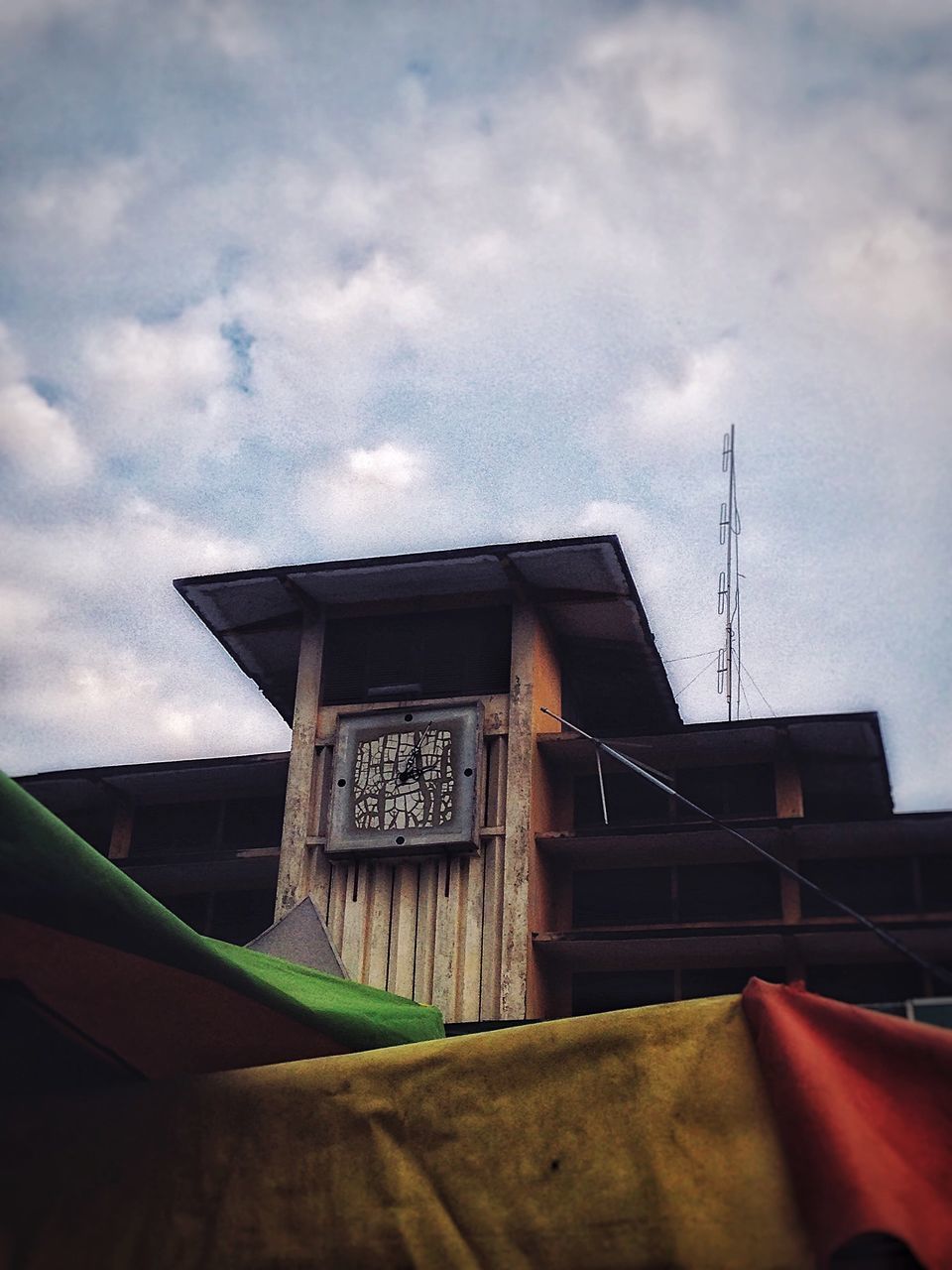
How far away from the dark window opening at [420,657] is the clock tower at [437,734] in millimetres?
24

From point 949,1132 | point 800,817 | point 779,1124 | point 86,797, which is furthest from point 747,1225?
point 86,797

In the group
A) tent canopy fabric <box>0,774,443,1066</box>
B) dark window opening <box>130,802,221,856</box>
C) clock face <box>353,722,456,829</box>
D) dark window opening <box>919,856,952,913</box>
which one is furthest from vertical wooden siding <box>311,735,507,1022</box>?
tent canopy fabric <box>0,774,443,1066</box>

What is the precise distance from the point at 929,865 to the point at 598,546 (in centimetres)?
555

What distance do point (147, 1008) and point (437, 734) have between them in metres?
12.8

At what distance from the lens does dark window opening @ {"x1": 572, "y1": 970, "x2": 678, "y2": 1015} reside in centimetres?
1642

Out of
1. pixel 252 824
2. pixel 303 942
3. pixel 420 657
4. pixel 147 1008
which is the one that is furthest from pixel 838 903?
pixel 252 824

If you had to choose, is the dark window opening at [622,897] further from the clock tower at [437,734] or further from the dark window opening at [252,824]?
the dark window opening at [252,824]

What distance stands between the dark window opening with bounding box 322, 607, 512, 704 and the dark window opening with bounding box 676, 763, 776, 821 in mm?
2722

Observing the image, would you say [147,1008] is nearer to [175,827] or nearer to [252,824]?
[252,824]

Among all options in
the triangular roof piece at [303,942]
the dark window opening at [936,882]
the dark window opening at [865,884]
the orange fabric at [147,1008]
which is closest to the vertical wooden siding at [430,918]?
the dark window opening at [865,884]

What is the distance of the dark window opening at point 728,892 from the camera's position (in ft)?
53.5

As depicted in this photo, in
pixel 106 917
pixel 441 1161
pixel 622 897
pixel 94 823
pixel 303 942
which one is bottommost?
pixel 441 1161

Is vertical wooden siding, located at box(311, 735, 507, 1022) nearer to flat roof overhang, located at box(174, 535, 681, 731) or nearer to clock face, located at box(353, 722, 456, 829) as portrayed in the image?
clock face, located at box(353, 722, 456, 829)

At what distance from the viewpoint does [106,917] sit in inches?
149
